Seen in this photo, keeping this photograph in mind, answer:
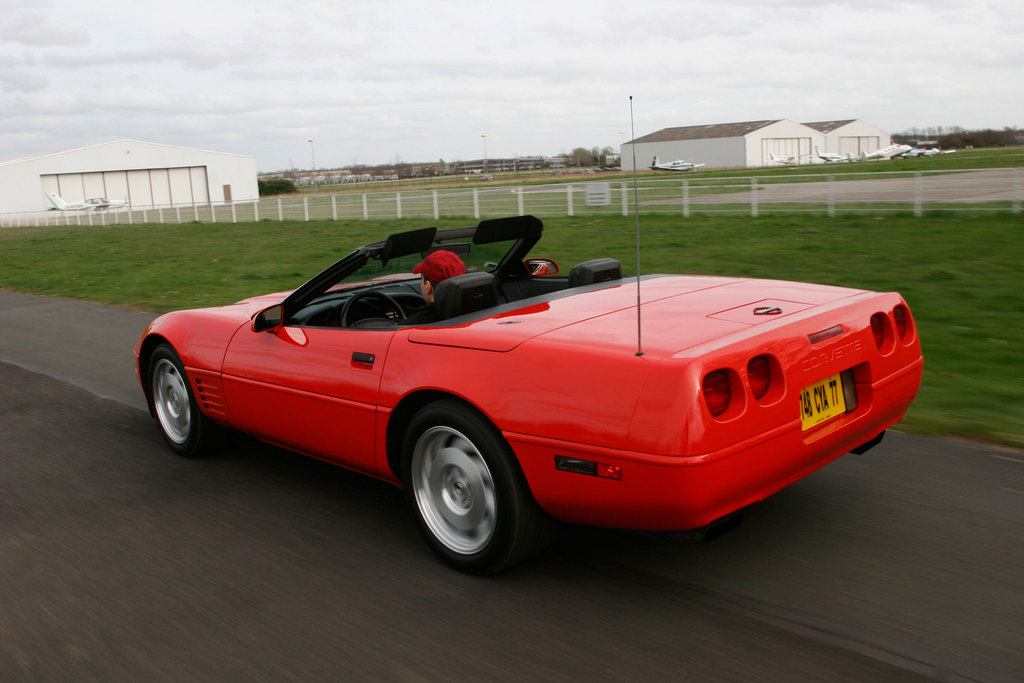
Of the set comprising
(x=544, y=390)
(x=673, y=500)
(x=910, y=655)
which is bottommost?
(x=910, y=655)

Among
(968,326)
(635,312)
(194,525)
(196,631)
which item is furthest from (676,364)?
(968,326)

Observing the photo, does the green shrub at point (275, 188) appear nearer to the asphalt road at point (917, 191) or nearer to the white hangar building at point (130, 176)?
the white hangar building at point (130, 176)

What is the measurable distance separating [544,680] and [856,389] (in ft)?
5.28

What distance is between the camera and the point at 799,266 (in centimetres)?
1112

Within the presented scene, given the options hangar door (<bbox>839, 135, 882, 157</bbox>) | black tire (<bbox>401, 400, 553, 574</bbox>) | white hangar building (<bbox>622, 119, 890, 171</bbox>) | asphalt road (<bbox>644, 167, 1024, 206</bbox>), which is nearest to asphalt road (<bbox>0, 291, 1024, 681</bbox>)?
black tire (<bbox>401, 400, 553, 574</bbox>)

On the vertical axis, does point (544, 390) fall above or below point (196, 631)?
above

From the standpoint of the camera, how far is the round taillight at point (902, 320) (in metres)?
3.63

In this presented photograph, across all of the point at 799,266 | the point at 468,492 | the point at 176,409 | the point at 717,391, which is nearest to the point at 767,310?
the point at 717,391

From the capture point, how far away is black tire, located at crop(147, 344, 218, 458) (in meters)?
4.84

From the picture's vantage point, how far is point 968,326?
7.36 m

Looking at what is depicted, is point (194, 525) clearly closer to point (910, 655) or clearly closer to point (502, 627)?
point (502, 627)

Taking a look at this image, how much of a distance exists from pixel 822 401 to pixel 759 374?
358mm

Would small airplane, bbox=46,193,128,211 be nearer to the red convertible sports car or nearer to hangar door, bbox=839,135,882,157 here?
the red convertible sports car

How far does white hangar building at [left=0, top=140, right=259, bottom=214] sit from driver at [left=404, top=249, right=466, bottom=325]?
67317mm
